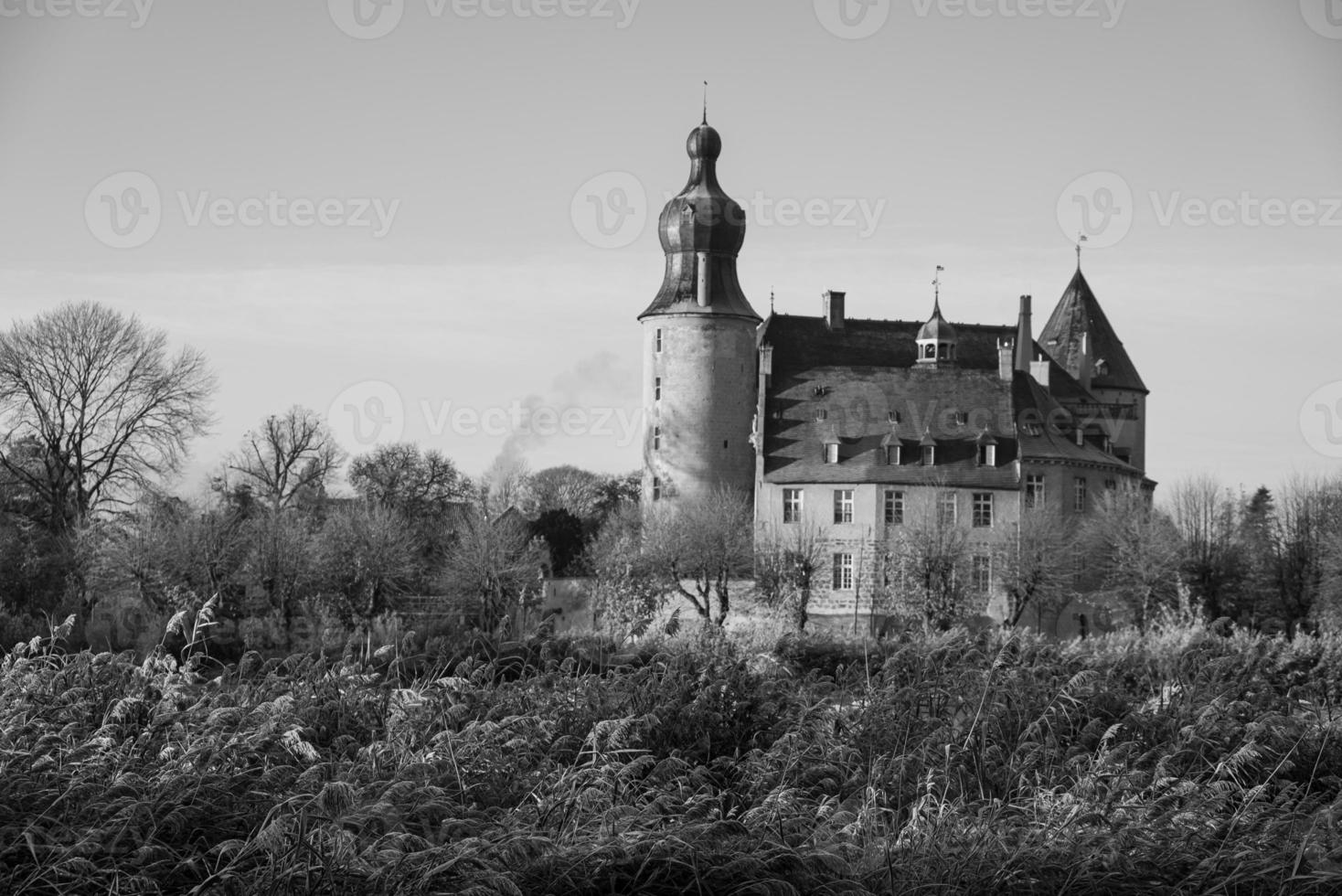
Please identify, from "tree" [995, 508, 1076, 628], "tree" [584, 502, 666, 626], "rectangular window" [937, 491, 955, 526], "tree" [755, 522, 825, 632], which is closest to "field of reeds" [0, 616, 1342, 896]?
"tree" [584, 502, 666, 626]

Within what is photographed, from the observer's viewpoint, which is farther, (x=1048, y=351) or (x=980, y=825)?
(x=1048, y=351)

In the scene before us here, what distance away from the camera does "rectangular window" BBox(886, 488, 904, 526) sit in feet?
220

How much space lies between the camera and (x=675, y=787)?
1614 centimetres

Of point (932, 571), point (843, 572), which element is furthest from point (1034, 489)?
point (932, 571)

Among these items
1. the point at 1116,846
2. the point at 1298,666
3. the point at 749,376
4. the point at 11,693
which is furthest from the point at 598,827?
the point at 749,376

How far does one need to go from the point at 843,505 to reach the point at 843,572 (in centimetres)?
272

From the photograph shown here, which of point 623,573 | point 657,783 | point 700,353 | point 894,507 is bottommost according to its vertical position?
point 657,783

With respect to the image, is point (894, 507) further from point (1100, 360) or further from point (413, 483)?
point (413, 483)

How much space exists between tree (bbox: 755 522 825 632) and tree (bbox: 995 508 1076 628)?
20.8ft

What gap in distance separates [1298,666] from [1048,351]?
5230 cm

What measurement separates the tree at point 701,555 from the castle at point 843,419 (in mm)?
3792

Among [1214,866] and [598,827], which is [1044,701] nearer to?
[1214,866]

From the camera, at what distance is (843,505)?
6725 cm

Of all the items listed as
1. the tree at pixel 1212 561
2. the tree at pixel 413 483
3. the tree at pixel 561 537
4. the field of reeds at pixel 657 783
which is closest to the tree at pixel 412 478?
the tree at pixel 413 483
